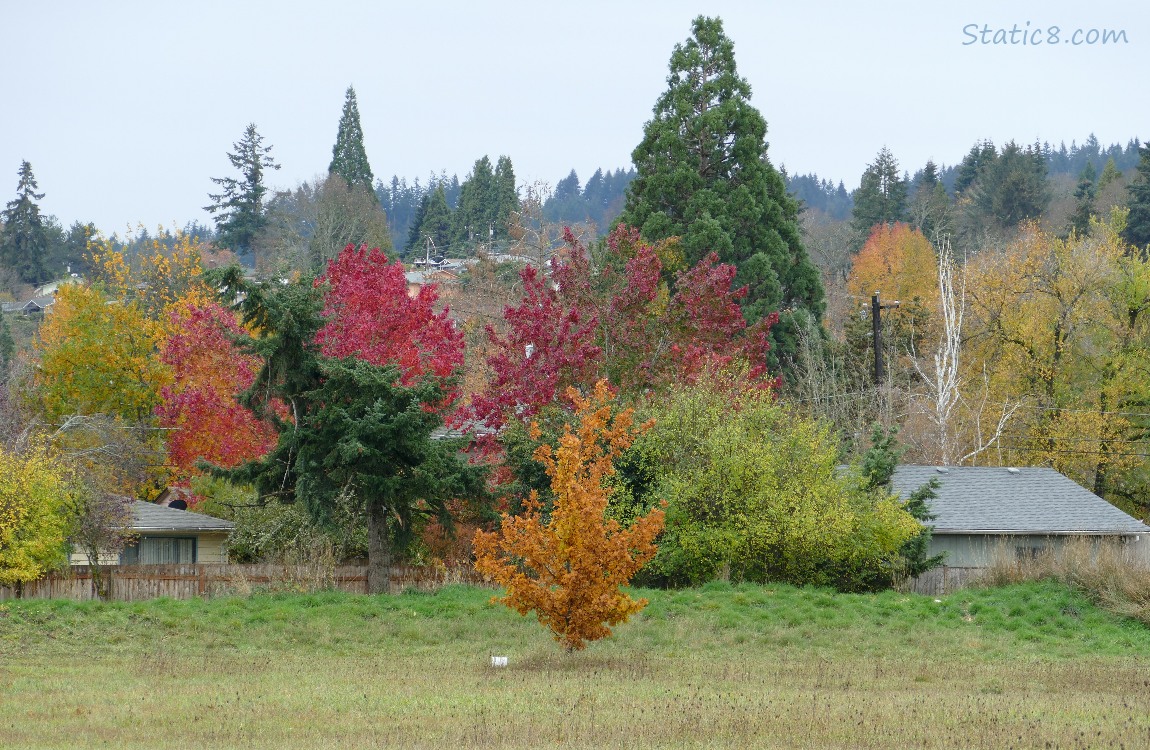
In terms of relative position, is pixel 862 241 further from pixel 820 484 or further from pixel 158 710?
pixel 158 710

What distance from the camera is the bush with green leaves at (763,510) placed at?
2842 cm

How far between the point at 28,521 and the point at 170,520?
8.20 meters

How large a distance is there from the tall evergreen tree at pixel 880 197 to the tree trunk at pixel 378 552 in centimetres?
6787

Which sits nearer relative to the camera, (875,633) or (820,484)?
(875,633)

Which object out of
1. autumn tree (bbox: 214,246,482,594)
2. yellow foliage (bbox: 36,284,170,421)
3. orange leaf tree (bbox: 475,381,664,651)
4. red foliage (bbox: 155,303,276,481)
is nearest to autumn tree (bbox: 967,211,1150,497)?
autumn tree (bbox: 214,246,482,594)

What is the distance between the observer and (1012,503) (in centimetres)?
3484

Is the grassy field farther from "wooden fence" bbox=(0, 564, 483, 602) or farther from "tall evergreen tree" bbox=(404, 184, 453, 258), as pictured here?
"tall evergreen tree" bbox=(404, 184, 453, 258)

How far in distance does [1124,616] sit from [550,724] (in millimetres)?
15075

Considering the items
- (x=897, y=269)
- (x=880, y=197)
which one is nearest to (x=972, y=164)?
(x=880, y=197)

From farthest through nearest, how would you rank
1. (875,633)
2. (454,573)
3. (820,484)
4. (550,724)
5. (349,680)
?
(454,573) → (820,484) → (875,633) → (349,680) → (550,724)

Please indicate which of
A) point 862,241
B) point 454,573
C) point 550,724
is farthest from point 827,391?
point 862,241

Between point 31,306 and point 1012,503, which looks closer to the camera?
point 1012,503

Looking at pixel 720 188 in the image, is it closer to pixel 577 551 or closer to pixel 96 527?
pixel 96 527

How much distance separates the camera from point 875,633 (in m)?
24.6
